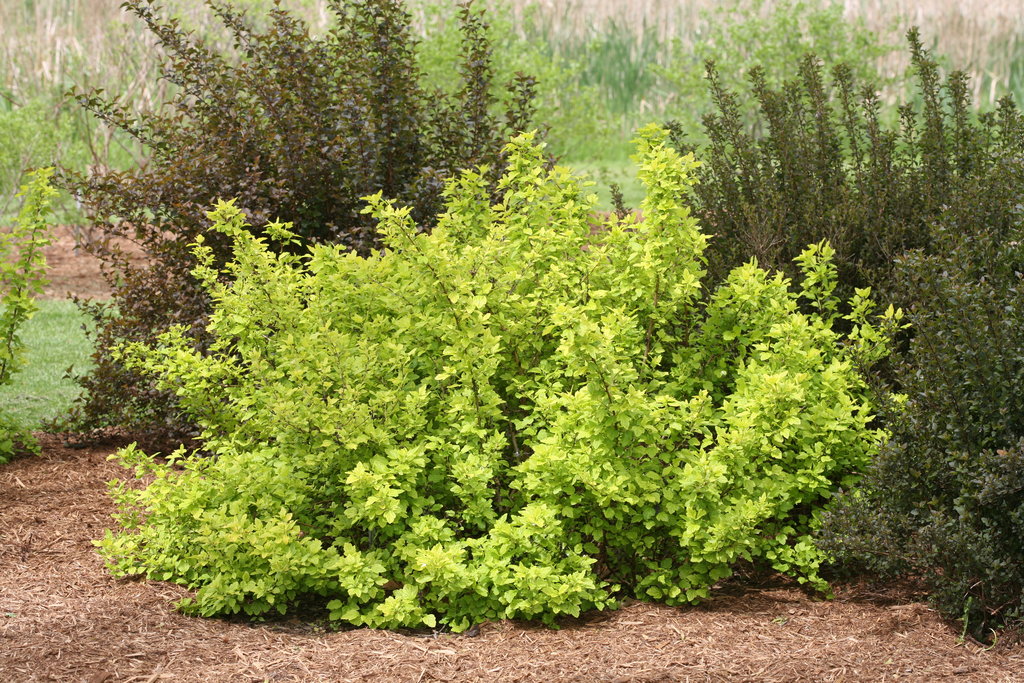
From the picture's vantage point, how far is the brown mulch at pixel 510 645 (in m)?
3.49

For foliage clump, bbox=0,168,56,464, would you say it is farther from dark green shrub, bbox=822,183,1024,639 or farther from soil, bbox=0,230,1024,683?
dark green shrub, bbox=822,183,1024,639

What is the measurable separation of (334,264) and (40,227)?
1.94m

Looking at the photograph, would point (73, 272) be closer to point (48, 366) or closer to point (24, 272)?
point (48, 366)

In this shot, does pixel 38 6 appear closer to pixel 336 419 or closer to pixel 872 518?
pixel 336 419

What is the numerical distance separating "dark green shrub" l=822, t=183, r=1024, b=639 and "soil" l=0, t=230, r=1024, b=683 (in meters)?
0.22

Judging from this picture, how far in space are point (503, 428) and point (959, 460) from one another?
173 centimetres

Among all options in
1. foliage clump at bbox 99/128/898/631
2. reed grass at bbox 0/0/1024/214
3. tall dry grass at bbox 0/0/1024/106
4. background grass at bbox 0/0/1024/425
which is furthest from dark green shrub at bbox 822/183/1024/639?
tall dry grass at bbox 0/0/1024/106

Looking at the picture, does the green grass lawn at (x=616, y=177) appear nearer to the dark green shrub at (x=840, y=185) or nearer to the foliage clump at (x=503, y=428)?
the dark green shrub at (x=840, y=185)

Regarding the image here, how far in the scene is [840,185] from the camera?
587cm

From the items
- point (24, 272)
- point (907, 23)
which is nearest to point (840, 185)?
point (24, 272)

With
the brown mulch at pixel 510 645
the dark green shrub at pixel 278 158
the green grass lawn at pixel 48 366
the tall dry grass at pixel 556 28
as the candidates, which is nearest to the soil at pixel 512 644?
the brown mulch at pixel 510 645

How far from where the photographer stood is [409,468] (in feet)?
12.9

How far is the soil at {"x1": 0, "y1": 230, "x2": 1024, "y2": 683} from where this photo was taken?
349cm

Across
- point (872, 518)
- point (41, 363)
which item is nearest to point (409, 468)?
point (872, 518)
